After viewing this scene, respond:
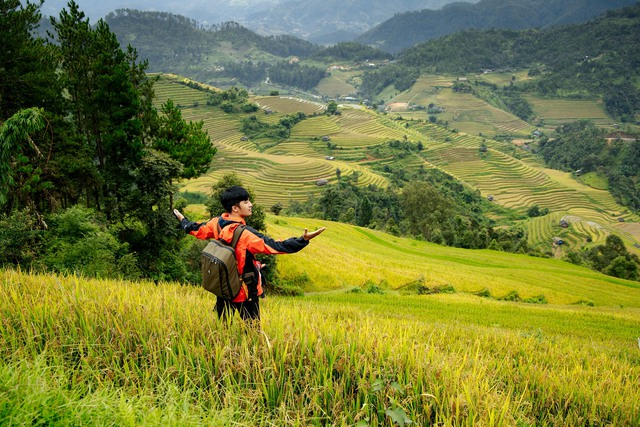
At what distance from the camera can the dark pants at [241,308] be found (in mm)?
3421

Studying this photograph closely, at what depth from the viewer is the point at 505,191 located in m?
104

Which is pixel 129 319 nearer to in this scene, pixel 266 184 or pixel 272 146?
pixel 266 184

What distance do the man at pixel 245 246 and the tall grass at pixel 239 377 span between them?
0.88 feet

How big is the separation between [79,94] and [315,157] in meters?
87.4

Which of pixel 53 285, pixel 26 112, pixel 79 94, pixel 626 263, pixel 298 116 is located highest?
pixel 298 116

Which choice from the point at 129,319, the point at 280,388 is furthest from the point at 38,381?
the point at 280,388

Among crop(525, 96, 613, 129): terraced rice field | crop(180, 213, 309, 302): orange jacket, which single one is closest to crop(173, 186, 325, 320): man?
crop(180, 213, 309, 302): orange jacket

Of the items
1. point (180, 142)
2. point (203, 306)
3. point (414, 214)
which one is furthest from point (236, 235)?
point (414, 214)

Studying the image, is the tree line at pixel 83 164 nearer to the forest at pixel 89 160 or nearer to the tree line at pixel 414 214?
the forest at pixel 89 160

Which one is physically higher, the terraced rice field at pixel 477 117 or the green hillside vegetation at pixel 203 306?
the terraced rice field at pixel 477 117

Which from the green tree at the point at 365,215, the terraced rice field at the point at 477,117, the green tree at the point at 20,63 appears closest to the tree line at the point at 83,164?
the green tree at the point at 20,63

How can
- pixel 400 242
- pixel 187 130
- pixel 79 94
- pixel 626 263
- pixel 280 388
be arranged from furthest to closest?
pixel 626 263
pixel 400 242
pixel 187 130
pixel 79 94
pixel 280 388

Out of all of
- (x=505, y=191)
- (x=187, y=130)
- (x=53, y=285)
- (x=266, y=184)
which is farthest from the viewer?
(x=505, y=191)

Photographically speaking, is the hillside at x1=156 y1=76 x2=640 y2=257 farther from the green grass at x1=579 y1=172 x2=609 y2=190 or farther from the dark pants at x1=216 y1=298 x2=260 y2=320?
the dark pants at x1=216 y1=298 x2=260 y2=320
